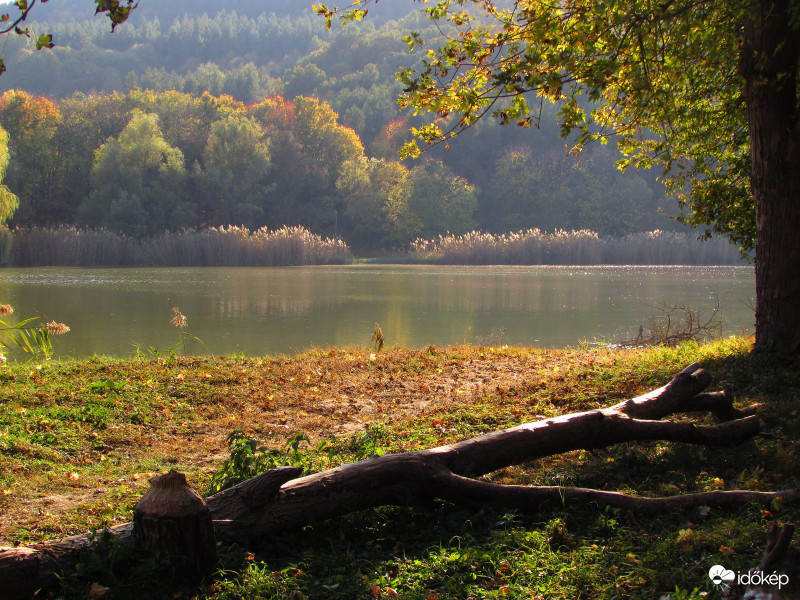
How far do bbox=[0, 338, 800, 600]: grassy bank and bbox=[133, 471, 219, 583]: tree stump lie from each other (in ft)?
0.40

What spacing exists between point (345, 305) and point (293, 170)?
152 feet

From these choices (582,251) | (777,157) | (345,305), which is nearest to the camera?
(777,157)

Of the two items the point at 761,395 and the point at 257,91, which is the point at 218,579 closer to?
the point at 761,395

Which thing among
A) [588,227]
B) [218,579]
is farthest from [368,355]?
[588,227]

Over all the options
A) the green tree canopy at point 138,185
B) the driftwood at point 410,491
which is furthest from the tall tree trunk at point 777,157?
the green tree canopy at point 138,185

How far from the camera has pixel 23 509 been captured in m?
4.27

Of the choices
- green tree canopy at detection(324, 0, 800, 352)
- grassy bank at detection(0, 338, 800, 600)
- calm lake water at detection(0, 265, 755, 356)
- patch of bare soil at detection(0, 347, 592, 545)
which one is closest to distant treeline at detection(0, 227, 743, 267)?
calm lake water at detection(0, 265, 755, 356)

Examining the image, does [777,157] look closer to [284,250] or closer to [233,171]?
[284,250]

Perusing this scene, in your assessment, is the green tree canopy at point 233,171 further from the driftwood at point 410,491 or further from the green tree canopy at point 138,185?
the driftwood at point 410,491

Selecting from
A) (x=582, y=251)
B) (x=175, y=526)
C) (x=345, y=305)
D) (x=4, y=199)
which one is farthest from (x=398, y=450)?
(x=582, y=251)

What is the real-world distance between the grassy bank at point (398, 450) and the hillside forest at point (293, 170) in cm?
2901

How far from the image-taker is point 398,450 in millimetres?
5273

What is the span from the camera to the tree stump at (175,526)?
3195mm

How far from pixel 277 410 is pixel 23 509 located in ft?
10.1
